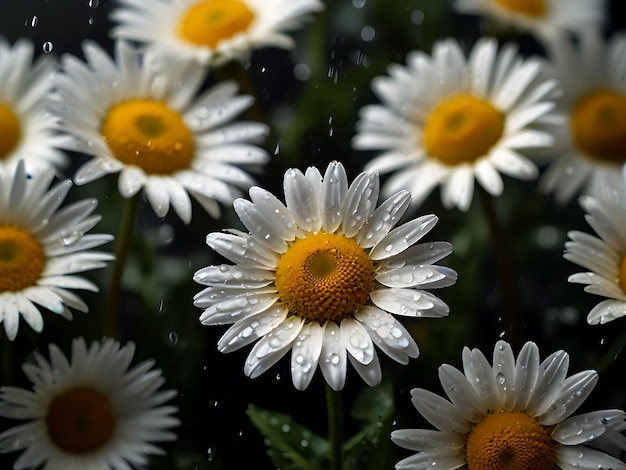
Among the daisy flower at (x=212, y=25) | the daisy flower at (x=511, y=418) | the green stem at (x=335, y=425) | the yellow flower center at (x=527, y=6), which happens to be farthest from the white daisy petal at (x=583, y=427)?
the yellow flower center at (x=527, y=6)

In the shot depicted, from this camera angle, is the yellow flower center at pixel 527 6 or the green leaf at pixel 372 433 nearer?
the green leaf at pixel 372 433

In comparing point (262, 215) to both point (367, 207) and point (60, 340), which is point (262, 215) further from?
point (60, 340)

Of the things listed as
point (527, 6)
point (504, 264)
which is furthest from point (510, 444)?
point (527, 6)

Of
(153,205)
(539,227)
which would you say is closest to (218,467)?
(153,205)

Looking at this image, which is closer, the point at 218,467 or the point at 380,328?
the point at 380,328

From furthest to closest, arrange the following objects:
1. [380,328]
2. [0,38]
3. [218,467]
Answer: [0,38] → [218,467] → [380,328]

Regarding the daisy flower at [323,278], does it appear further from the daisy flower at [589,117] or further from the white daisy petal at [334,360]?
the daisy flower at [589,117]
